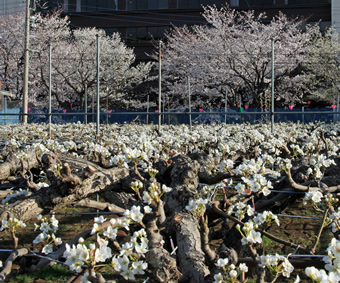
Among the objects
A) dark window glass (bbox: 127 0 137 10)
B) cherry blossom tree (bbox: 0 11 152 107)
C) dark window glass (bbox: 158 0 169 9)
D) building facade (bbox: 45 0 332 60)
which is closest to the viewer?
cherry blossom tree (bbox: 0 11 152 107)

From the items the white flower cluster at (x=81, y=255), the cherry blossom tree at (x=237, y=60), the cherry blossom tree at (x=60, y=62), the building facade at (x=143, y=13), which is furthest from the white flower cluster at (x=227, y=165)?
the building facade at (x=143, y=13)

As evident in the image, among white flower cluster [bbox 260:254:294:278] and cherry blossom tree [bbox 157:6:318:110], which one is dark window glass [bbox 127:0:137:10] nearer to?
cherry blossom tree [bbox 157:6:318:110]

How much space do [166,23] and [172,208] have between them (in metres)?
36.2

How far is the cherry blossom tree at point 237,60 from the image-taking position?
2488 centimetres

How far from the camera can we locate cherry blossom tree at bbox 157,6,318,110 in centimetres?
2488

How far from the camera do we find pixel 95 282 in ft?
5.51

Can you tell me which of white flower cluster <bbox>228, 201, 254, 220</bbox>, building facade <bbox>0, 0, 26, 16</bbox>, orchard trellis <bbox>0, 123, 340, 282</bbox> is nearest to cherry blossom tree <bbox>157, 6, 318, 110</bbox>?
building facade <bbox>0, 0, 26, 16</bbox>

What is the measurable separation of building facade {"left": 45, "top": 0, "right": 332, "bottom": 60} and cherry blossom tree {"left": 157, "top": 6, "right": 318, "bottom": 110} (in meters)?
6.50

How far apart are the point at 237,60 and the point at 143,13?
16.3m

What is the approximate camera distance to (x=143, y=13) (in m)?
38.1

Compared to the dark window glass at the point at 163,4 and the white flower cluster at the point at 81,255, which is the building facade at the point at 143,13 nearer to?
the dark window glass at the point at 163,4

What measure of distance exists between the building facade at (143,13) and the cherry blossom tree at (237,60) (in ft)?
21.3

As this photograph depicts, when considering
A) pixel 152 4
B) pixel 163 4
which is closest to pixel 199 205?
pixel 163 4

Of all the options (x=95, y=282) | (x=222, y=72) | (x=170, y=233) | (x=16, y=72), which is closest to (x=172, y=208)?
(x=170, y=233)
